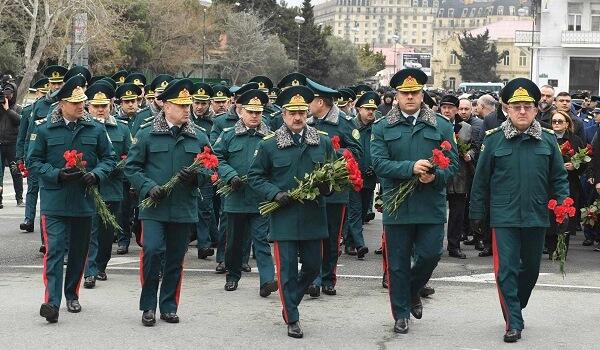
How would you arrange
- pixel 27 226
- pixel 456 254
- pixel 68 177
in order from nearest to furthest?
pixel 68 177
pixel 456 254
pixel 27 226

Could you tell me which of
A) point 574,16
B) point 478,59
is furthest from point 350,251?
point 478,59

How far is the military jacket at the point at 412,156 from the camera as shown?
959 centimetres

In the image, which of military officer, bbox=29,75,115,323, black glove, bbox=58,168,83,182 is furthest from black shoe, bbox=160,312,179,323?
black glove, bbox=58,168,83,182

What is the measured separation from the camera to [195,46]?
79250 mm

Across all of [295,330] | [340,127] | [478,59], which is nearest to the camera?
[295,330]

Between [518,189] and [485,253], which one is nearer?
[518,189]

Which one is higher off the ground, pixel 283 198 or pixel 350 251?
pixel 283 198

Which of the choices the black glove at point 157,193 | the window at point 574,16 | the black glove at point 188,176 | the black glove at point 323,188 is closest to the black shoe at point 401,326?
the black glove at point 323,188

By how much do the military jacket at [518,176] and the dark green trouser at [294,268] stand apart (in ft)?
4.47

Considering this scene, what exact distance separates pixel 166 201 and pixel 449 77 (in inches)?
7563

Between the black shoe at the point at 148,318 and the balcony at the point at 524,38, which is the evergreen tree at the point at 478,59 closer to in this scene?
the balcony at the point at 524,38

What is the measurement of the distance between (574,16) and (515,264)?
288 feet

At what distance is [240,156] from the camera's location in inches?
477

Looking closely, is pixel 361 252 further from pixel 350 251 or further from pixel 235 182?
pixel 235 182
